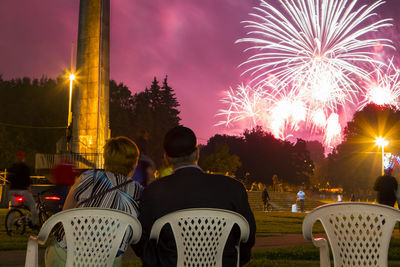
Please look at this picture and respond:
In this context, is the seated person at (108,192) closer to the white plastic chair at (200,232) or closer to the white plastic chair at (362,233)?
the white plastic chair at (200,232)

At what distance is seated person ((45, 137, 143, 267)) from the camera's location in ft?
13.1

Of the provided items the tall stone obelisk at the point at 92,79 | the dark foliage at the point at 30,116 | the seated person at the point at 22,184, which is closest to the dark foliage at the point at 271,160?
the dark foliage at the point at 30,116

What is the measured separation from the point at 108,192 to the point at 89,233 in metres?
0.88

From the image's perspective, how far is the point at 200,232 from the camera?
317cm

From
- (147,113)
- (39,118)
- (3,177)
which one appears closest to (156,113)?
(147,113)

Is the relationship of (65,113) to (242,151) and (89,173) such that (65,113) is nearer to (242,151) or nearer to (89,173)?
(242,151)

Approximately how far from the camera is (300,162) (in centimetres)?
9194

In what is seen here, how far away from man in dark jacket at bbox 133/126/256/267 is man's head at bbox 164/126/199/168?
0.27ft

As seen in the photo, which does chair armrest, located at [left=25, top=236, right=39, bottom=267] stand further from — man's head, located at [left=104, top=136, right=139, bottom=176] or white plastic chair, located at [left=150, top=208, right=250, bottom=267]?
man's head, located at [left=104, top=136, right=139, bottom=176]

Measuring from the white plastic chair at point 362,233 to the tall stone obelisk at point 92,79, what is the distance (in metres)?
27.3

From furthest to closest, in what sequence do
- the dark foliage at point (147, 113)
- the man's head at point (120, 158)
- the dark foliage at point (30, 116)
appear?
the dark foliage at point (147, 113)
the dark foliage at point (30, 116)
the man's head at point (120, 158)

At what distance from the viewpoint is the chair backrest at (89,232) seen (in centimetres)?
313

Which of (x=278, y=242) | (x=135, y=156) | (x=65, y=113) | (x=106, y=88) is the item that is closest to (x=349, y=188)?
(x=65, y=113)

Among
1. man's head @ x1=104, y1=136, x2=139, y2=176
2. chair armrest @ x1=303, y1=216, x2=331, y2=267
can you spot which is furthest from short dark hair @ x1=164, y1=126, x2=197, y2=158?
chair armrest @ x1=303, y1=216, x2=331, y2=267
